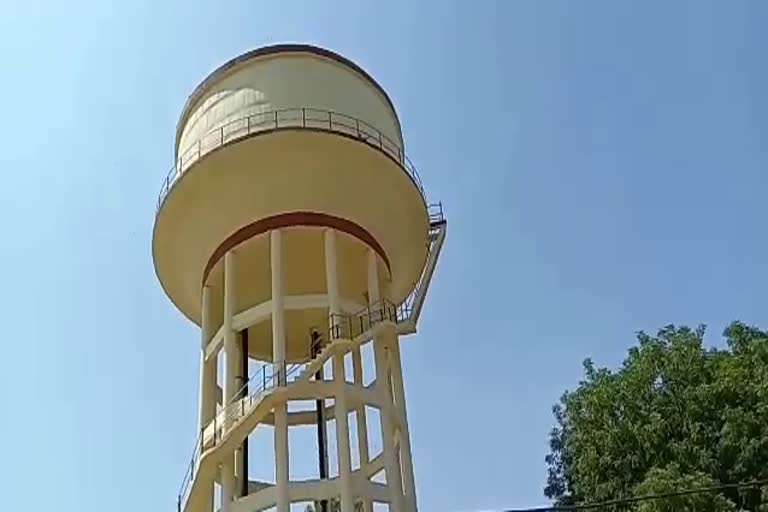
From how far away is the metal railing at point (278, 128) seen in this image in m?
17.2

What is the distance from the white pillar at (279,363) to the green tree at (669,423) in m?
9.25

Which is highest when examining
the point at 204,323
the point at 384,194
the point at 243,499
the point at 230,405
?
the point at 384,194

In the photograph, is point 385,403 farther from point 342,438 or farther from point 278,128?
point 278,128

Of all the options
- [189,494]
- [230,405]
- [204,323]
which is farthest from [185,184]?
[189,494]

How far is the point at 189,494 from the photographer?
16406 millimetres

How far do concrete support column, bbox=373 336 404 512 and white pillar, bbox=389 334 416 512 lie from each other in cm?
23

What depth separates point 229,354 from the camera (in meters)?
16.8

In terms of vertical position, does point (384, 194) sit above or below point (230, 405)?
above

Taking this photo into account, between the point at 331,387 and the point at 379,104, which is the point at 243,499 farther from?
the point at 379,104

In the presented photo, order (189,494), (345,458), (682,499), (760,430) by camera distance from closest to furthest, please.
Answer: (345,458) < (189,494) < (682,499) < (760,430)

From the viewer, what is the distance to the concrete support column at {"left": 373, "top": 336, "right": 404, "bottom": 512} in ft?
52.3

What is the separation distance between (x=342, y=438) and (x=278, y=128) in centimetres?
556

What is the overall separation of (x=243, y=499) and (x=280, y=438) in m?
1.14

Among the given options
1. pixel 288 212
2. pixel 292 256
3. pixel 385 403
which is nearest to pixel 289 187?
pixel 288 212
